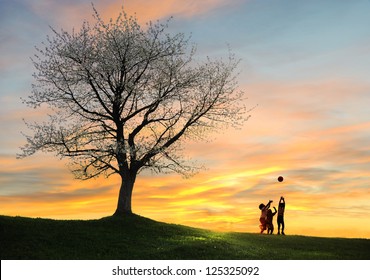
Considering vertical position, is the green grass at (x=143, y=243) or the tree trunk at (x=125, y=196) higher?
the tree trunk at (x=125, y=196)

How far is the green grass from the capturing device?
93.6 ft

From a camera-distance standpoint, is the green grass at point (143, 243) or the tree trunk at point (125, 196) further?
the tree trunk at point (125, 196)

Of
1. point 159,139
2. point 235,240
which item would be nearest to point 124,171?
point 159,139

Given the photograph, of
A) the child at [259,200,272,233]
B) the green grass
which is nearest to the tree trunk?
the green grass

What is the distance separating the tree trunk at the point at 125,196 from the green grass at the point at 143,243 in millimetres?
987

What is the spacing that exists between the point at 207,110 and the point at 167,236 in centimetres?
1198

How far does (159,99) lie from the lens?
4134 centimetres

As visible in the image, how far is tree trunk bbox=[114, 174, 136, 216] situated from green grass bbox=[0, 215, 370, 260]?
987 mm

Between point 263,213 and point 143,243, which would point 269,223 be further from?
point 143,243

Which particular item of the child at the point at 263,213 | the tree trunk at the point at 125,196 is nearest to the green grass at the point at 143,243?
the tree trunk at the point at 125,196

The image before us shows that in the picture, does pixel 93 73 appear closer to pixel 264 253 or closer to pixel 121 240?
pixel 121 240

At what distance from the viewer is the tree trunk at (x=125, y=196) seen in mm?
39875

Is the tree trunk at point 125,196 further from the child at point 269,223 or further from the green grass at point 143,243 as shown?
the child at point 269,223

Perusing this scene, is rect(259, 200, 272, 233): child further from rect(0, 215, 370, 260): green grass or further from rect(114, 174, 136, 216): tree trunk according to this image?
rect(114, 174, 136, 216): tree trunk
